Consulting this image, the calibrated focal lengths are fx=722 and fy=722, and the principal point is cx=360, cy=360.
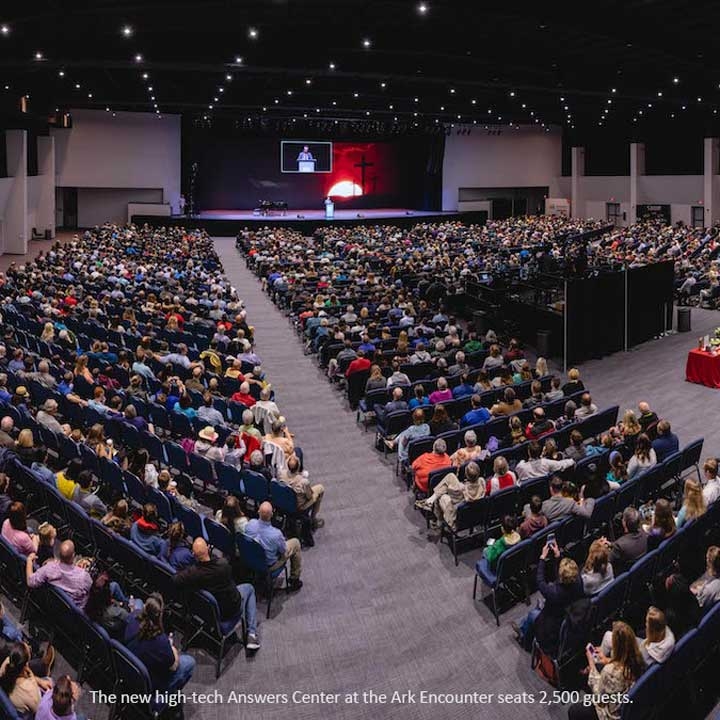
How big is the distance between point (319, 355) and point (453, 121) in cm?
3393

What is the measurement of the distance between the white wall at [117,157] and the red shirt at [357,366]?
33.9m

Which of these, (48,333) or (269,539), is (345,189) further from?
(269,539)

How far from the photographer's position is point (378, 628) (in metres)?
6.17

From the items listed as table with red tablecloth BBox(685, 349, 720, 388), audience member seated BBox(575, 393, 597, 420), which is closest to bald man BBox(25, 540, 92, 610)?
audience member seated BBox(575, 393, 597, 420)

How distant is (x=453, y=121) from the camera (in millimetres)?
44688

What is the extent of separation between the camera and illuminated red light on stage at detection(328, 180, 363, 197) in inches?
1861

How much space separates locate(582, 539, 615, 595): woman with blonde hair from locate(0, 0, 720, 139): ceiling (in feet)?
45.8

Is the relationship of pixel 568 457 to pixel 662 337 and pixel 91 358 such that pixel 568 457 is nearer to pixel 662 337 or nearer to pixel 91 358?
pixel 91 358

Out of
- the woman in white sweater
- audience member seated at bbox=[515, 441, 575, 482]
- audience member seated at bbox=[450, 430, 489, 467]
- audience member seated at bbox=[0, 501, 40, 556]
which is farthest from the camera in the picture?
audience member seated at bbox=[450, 430, 489, 467]

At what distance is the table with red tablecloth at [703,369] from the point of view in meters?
13.5

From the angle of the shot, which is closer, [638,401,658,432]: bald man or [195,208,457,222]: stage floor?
[638,401,658,432]: bald man

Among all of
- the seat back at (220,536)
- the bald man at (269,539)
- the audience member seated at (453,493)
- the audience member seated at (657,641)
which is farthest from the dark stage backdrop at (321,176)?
the audience member seated at (657,641)

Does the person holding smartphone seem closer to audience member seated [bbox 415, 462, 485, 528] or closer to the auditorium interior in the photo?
the auditorium interior

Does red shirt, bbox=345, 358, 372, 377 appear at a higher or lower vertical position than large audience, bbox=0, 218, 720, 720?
higher
